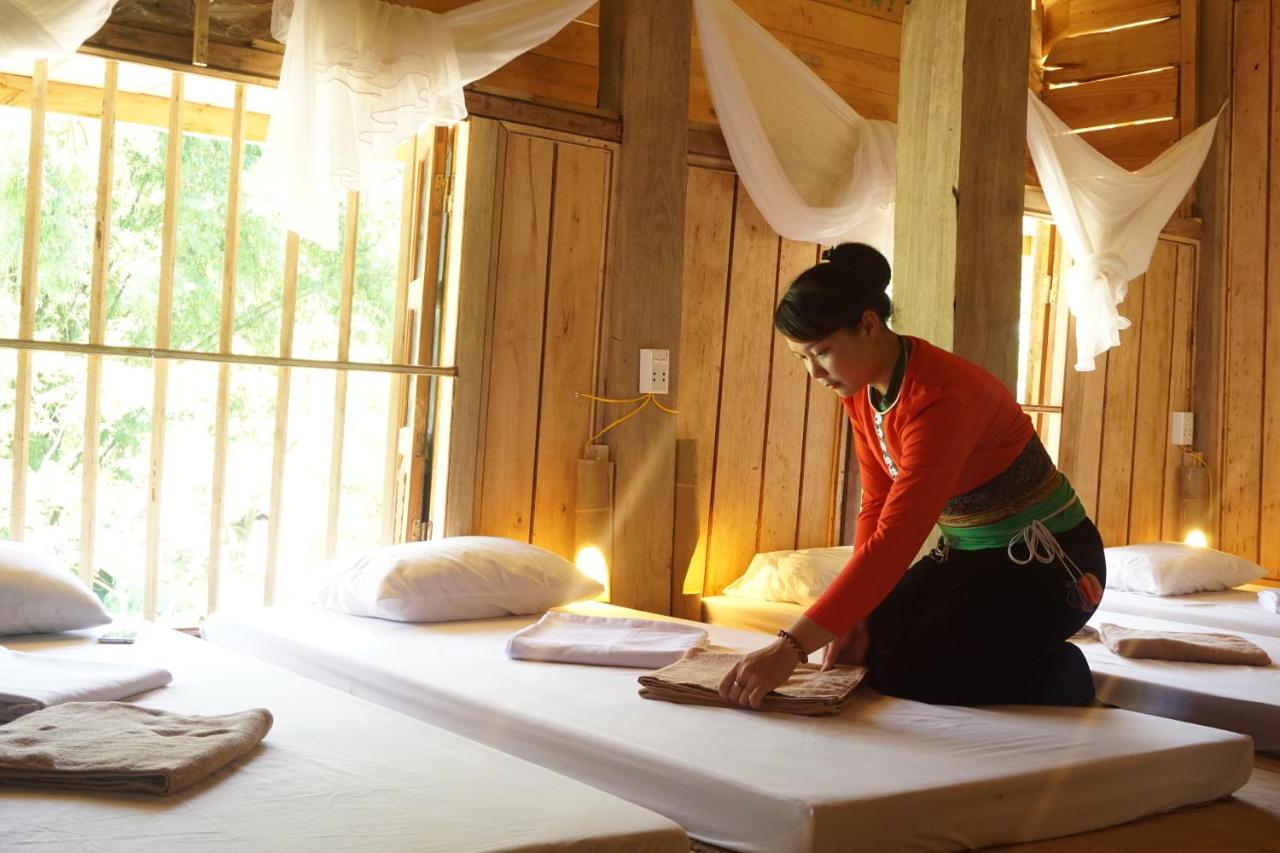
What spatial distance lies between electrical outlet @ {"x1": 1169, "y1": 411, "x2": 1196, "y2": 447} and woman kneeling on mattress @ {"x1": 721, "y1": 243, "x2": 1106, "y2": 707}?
315cm

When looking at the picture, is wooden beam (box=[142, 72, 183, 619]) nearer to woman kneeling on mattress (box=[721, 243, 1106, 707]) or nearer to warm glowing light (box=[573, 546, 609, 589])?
warm glowing light (box=[573, 546, 609, 589])

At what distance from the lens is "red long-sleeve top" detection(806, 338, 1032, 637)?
2.22 meters

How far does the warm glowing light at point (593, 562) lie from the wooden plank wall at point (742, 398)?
404 millimetres

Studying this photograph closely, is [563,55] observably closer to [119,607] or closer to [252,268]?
[252,268]

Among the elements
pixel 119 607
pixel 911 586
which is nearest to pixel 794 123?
pixel 911 586

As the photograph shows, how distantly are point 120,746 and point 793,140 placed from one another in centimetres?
295

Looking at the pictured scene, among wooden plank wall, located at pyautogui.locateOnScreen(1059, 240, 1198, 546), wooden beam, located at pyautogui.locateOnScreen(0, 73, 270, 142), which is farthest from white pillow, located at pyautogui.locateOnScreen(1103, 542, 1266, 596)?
wooden beam, located at pyautogui.locateOnScreen(0, 73, 270, 142)

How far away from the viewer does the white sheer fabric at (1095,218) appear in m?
4.46

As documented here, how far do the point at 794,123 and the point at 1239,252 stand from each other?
95.1 inches

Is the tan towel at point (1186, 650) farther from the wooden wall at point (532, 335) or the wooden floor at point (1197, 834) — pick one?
the wooden wall at point (532, 335)

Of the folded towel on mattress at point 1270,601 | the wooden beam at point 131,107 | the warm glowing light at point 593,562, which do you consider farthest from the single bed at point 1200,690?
the wooden beam at point 131,107

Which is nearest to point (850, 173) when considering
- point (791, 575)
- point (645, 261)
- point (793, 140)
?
point (793, 140)

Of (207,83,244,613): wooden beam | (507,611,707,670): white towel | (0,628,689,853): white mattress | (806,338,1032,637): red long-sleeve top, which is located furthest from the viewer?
(207,83,244,613): wooden beam

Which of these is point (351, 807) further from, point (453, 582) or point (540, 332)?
point (540, 332)
